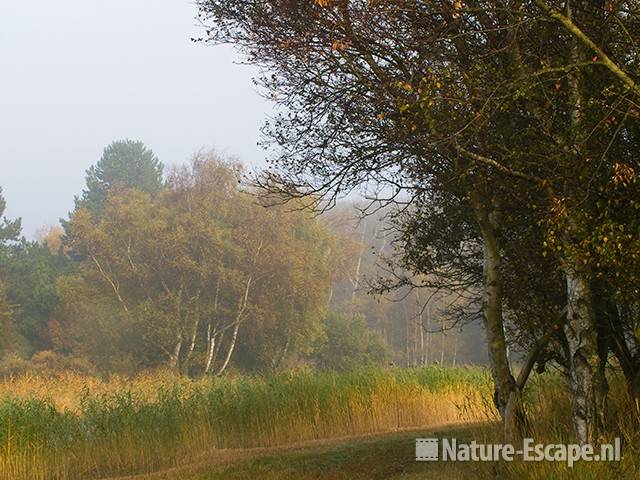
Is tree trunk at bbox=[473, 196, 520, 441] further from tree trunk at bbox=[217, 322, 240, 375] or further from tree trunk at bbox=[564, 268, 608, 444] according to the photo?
tree trunk at bbox=[217, 322, 240, 375]

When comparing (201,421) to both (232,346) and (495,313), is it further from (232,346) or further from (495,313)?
(232,346)

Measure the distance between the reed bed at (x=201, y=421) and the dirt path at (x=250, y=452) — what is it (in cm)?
54

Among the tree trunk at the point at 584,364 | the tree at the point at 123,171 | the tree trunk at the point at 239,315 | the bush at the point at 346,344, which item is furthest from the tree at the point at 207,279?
the tree trunk at the point at 584,364

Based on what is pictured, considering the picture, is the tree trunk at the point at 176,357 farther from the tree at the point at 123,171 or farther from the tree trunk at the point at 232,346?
the tree at the point at 123,171

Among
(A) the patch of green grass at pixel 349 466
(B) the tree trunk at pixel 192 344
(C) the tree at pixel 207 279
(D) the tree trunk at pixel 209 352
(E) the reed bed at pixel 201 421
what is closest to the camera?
(A) the patch of green grass at pixel 349 466

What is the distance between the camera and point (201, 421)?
598 inches

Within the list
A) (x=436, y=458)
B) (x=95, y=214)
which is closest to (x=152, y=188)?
(x=95, y=214)

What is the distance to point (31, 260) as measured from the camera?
180ft

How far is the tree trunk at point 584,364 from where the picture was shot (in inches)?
352

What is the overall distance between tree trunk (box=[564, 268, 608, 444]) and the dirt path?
4.98 meters


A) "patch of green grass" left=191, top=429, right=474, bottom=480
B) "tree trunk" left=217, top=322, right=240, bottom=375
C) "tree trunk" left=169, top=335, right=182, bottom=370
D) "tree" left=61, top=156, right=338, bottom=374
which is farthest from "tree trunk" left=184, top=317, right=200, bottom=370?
"patch of green grass" left=191, top=429, right=474, bottom=480

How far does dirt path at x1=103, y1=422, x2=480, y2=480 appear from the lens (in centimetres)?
1228

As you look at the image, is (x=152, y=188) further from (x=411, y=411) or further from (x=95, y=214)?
(x=411, y=411)

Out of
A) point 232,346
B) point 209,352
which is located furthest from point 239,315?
point 209,352
